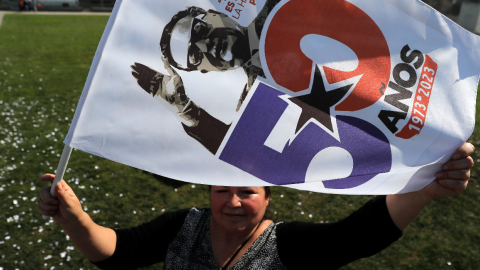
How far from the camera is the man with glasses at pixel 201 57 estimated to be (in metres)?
1.73

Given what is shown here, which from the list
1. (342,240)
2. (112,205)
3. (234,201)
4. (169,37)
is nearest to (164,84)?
(169,37)

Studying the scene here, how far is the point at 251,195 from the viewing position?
6.52 ft

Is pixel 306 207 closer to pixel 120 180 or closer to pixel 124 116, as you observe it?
pixel 120 180

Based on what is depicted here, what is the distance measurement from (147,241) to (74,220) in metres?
0.42

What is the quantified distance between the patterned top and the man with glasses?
1.73ft

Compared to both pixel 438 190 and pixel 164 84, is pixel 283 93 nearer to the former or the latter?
pixel 164 84

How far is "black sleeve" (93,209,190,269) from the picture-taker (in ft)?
6.64

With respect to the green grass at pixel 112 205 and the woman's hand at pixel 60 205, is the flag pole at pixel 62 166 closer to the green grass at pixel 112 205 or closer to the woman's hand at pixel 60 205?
the woman's hand at pixel 60 205

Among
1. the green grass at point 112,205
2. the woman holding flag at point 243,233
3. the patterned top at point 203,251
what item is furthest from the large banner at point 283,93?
the green grass at point 112,205

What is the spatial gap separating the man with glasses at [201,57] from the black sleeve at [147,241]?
0.56 metres

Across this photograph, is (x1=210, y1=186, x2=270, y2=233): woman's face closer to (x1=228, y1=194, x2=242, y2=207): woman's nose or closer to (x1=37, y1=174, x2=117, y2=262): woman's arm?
(x1=228, y1=194, x2=242, y2=207): woman's nose

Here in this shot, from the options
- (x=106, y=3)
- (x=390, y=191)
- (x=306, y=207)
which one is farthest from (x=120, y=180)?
(x=106, y=3)

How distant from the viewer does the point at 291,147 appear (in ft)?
5.88

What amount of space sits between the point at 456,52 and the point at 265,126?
38.3 inches
